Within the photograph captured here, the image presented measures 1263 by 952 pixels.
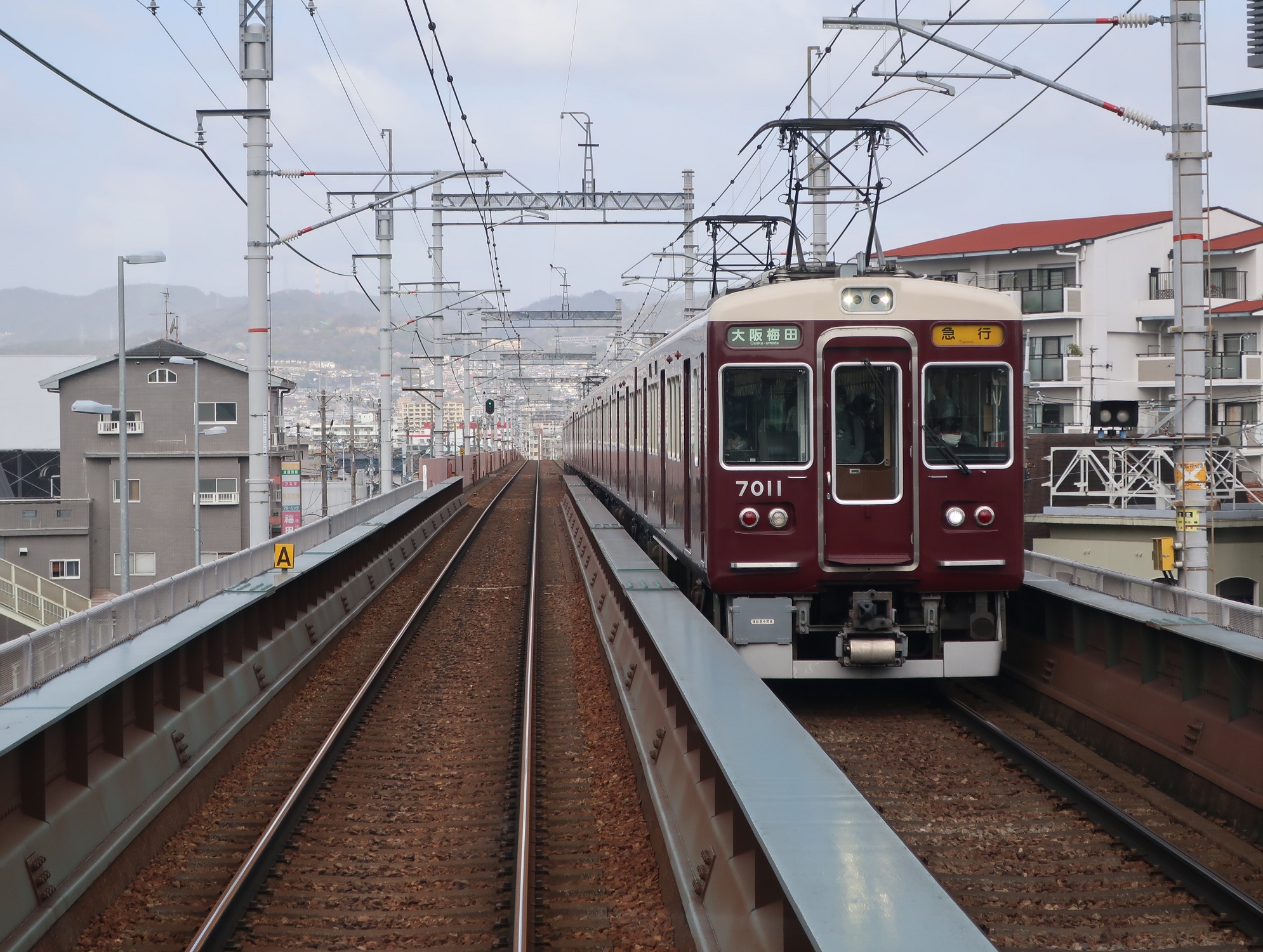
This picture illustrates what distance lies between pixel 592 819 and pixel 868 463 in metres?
3.27

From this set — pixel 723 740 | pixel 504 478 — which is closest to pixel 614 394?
pixel 723 740

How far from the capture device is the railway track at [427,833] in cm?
504

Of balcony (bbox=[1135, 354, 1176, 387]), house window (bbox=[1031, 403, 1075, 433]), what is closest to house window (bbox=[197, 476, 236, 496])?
house window (bbox=[1031, 403, 1075, 433])

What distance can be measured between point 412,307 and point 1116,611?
3269cm

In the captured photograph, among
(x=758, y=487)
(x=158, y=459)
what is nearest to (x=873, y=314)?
(x=758, y=487)

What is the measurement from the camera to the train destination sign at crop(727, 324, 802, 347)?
8352 mm

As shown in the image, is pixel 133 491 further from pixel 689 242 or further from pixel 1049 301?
pixel 1049 301

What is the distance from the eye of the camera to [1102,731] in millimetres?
7324

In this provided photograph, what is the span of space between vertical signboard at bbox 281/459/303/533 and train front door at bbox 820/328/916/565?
13832 millimetres

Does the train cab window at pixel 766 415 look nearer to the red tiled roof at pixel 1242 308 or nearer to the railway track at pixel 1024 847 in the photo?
the railway track at pixel 1024 847

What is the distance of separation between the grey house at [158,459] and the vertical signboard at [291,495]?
35.5 ft

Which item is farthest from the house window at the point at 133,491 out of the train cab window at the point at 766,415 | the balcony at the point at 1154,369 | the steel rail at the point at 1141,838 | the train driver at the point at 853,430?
the steel rail at the point at 1141,838

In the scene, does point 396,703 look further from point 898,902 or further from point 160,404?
point 160,404

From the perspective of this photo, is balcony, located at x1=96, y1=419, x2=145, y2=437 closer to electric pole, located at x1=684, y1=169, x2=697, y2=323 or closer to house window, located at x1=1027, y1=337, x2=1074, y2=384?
electric pole, located at x1=684, y1=169, x2=697, y2=323
